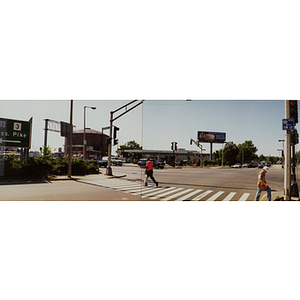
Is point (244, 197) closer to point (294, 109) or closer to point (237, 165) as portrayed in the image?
point (237, 165)

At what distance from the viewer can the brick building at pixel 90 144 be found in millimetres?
7551

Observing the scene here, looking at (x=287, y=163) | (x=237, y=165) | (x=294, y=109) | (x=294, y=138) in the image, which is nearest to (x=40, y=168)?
A: (x=237, y=165)

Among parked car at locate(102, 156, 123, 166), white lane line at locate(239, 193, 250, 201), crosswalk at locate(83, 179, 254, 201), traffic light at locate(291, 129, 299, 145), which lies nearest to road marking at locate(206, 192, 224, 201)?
crosswalk at locate(83, 179, 254, 201)

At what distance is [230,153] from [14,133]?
24.3 feet

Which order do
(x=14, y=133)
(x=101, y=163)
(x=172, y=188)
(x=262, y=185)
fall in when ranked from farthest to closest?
(x=101, y=163) → (x=14, y=133) → (x=172, y=188) → (x=262, y=185)

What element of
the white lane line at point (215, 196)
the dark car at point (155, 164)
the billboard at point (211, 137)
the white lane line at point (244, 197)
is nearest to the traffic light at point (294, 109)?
the billboard at point (211, 137)

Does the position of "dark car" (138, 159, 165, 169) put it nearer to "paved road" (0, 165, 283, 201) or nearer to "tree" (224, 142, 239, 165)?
"paved road" (0, 165, 283, 201)

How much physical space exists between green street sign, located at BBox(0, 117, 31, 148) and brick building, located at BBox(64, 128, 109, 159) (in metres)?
1.39

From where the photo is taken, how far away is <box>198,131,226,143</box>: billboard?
6.12m

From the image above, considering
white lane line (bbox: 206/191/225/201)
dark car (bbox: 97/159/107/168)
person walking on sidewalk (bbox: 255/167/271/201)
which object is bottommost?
white lane line (bbox: 206/191/225/201)

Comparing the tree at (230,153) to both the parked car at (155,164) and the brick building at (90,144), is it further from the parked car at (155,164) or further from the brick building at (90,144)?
the brick building at (90,144)

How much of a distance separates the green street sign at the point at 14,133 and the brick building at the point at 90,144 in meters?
1.39

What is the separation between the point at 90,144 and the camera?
8.56 metres

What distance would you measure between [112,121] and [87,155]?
→ 3128mm
